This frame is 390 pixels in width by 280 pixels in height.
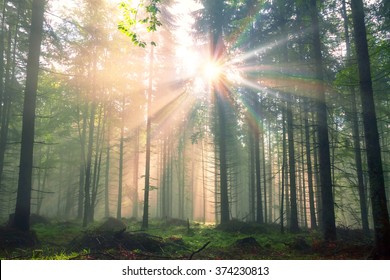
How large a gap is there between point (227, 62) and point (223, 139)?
5.45 metres

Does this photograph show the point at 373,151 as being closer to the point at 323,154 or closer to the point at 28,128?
the point at 323,154

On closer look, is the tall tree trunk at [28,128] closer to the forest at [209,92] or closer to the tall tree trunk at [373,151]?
the forest at [209,92]

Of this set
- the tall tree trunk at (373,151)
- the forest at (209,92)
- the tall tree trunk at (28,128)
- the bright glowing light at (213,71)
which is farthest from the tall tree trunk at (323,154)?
the tall tree trunk at (28,128)

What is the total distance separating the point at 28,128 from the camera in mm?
11164

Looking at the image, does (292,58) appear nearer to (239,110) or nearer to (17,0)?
(239,110)

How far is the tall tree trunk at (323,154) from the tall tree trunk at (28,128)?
11.8m

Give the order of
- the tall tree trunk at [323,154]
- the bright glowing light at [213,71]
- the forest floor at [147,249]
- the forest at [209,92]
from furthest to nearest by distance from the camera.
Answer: the bright glowing light at [213,71], the tall tree trunk at [323,154], the forest at [209,92], the forest floor at [147,249]

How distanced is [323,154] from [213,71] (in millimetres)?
10508

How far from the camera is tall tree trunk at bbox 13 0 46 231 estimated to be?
1047cm

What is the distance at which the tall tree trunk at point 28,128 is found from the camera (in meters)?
10.5

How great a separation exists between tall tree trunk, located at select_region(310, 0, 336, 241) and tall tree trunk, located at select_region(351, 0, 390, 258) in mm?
2802

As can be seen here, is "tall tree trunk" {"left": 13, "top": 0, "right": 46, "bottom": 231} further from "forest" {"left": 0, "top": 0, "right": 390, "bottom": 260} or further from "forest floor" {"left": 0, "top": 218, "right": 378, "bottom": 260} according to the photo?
"forest floor" {"left": 0, "top": 218, "right": 378, "bottom": 260}

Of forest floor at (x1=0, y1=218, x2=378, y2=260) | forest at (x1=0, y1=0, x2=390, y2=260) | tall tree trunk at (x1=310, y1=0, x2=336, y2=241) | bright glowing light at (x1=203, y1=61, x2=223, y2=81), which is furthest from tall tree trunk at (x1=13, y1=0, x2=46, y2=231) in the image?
tall tree trunk at (x1=310, y1=0, x2=336, y2=241)

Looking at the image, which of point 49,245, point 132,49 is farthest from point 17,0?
point 49,245
